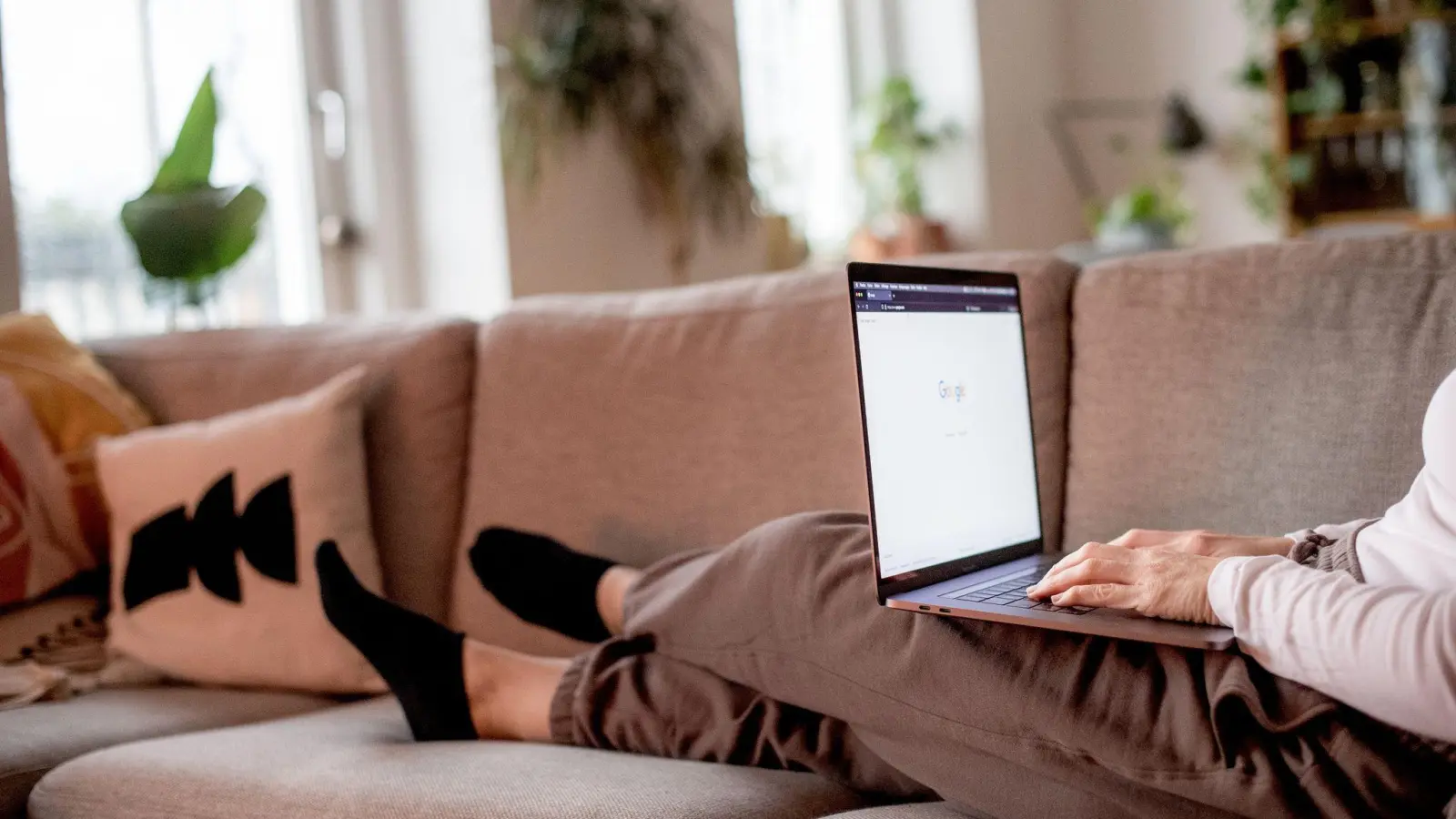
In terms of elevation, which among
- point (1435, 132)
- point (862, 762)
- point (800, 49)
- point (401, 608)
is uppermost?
point (800, 49)

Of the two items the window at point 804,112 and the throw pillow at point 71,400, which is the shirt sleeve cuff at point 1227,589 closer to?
the throw pillow at point 71,400

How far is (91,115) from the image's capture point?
2.71 metres

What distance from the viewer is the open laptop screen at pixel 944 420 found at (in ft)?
4.02

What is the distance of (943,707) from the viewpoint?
1.15 meters

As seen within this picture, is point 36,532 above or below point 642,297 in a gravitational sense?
below

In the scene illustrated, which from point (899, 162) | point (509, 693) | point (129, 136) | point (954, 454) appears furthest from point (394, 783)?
point (899, 162)

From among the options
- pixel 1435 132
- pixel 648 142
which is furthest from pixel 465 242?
pixel 1435 132

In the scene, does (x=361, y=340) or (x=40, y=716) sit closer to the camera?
(x=40, y=716)

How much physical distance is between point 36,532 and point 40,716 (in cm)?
35

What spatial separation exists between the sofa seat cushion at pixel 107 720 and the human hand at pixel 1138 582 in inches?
41.2

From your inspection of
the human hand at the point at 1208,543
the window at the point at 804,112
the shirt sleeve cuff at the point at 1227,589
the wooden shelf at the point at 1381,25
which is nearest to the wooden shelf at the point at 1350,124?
the wooden shelf at the point at 1381,25

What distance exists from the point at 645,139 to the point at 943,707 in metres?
2.46

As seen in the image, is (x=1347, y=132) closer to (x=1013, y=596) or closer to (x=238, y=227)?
(x=238, y=227)

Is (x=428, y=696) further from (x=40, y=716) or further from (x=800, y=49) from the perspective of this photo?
(x=800, y=49)
